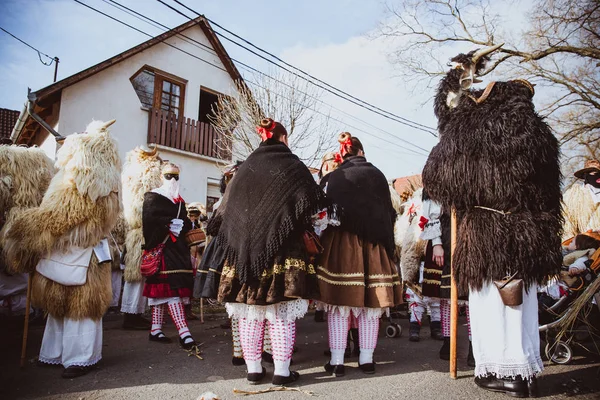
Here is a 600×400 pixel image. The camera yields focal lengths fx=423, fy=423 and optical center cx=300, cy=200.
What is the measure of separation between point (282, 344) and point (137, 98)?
11494 millimetres

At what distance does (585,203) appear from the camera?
500 centimetres

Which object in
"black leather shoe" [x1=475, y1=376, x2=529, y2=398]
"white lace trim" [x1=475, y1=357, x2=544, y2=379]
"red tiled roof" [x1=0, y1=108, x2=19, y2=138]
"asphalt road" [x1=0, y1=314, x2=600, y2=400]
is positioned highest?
"red tiled roof" [x1=0, y1=108, x2=19, y2=138]

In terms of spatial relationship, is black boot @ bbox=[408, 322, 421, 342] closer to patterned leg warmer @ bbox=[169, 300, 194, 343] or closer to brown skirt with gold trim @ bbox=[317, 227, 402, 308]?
brown skirt with gold trim @ bbox=[317, 227, 402, 308]

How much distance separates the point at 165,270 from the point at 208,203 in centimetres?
1028

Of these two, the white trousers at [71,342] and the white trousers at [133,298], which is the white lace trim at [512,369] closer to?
the white trousers at [71,342]

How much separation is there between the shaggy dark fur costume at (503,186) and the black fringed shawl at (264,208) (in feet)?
3.82

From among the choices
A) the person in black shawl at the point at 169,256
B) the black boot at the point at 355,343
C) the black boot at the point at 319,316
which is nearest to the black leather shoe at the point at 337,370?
the black boot at the point at 355,343

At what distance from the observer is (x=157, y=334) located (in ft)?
16.4

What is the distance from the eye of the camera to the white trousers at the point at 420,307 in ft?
18.0

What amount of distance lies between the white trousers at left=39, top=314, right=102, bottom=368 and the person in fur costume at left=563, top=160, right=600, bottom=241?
5055 millimetres

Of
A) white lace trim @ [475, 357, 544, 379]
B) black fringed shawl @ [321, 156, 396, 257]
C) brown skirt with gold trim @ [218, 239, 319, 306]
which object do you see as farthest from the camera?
black fringed shawl @ [321, 156, 396, 257]

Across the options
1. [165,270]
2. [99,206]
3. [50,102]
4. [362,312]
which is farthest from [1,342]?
[50,102]

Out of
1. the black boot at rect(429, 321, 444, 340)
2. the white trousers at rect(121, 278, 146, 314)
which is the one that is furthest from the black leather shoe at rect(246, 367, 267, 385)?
the white trousers at rect(121, 278, 146, 314)

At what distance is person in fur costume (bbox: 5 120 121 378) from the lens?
12.0 ft
